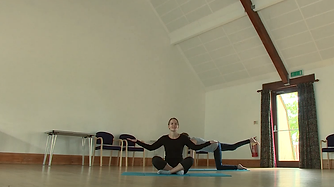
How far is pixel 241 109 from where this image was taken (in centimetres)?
851

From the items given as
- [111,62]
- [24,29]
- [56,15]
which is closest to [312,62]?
[111,62]

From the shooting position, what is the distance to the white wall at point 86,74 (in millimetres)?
5785

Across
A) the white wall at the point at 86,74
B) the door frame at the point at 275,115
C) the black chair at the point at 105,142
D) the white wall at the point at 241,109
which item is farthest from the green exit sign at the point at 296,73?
the black chair at the point at 105,142

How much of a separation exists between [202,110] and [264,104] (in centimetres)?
210

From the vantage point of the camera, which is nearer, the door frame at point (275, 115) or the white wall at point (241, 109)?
the white wall at point (241, 109)

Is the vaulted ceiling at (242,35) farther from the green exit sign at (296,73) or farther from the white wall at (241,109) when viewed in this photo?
the white wall at (241,109)

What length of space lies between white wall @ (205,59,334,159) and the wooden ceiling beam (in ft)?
1.69

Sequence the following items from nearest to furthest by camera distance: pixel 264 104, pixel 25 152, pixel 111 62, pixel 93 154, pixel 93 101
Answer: pixel 25 152 < pixel 93 154 < pixel 93 101 < pixel 111 62 < pixel 264 104

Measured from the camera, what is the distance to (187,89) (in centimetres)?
901

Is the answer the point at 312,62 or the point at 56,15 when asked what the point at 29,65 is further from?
the point at 312,62

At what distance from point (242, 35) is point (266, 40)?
0.79 meters

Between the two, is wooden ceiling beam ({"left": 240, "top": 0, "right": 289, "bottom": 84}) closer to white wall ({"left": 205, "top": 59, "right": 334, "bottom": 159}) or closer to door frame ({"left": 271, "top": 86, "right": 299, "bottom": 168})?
door frame ({"left": 271, "top": 86, "right": 299, "bottom": 168})

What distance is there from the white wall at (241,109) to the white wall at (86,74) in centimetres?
52

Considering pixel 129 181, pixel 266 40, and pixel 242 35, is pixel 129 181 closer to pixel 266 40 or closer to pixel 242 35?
pixel 266 40
